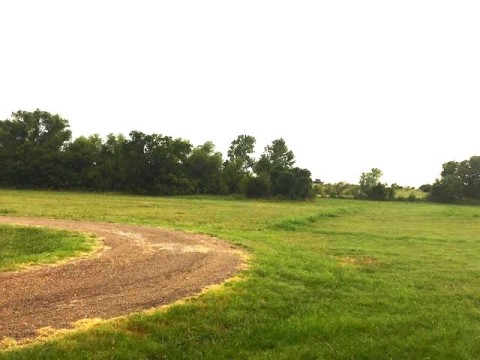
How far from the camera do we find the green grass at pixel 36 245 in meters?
13.4

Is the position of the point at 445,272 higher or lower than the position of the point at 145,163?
lower

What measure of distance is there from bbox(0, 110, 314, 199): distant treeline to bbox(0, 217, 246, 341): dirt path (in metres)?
58.5

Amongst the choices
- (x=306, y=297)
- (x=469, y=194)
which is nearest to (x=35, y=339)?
(x=306, y=297)

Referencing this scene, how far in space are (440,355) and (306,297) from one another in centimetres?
363

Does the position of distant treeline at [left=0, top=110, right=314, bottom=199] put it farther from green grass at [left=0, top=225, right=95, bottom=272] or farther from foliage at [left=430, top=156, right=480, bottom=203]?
green grass at [left=0, top=225, right=95, bottom=272]

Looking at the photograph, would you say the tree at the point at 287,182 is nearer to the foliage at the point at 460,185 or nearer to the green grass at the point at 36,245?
the foliage at the point at 460,185

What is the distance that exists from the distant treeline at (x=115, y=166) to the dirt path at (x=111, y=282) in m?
58.5

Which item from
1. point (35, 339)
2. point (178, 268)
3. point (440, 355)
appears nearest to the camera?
point (35, 339)

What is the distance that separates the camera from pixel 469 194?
87.5m

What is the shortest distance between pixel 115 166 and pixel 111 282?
70.0 meters

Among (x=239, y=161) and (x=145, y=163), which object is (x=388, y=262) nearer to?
(x=145, y=163)

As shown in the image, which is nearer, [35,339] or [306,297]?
[35,339]

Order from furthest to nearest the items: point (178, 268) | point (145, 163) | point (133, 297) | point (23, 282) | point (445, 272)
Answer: point (145, 163) < point (445, 272) < point (178, 268) < point (23, 282) < point (133, 297)

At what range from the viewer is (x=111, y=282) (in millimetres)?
11023
